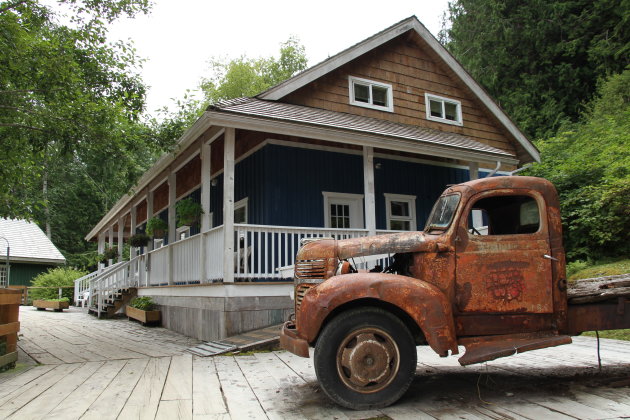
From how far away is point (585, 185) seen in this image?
1315 centimetres

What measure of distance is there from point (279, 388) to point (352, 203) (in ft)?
25.8

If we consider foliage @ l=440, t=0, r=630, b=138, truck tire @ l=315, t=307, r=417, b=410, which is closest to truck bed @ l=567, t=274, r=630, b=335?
truck tire @ l=315, t=307, r=417, b=410

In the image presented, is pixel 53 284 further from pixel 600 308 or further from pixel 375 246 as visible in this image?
pixel 600 308

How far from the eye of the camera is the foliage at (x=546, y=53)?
2288 cm

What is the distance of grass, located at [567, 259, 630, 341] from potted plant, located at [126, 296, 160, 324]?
10.2 m

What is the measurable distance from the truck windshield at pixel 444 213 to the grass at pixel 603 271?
5.11m

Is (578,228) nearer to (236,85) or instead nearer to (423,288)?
(423,288)

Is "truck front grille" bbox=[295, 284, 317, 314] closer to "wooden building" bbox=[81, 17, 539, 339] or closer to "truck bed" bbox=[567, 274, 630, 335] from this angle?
"truck bed" bbox=[567, 274, 630, 335]

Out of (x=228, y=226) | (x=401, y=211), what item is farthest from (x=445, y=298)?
(x=401, y=211)

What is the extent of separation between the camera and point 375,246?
450 cm

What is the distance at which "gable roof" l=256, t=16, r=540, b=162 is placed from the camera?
11891 mm

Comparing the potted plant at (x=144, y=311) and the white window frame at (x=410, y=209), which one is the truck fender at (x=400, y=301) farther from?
the potted plant at (x=144, y=311)

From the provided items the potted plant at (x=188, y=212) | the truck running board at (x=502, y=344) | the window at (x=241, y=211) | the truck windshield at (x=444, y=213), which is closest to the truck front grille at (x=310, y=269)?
the truck windshield at (x=444, y=213)

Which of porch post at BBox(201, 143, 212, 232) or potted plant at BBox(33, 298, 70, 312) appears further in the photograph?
potted plant at BBox(33, 298, 70, 312)
